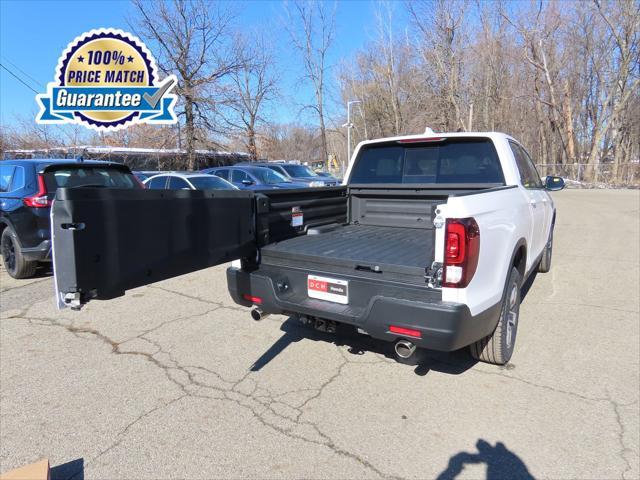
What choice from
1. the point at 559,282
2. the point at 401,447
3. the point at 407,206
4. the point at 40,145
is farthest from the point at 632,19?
the point at 40,145

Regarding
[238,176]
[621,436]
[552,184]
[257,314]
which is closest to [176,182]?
[238,176]

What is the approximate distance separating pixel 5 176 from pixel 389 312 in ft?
23.1

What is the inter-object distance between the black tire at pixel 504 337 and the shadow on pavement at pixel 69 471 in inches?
116

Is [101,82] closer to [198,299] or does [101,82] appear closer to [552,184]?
[198,299]

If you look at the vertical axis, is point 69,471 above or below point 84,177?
below

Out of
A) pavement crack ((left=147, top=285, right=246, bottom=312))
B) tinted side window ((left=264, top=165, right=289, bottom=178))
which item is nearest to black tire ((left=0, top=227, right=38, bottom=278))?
pavement crack ((left=147, top=285, right=246, bottom=312))

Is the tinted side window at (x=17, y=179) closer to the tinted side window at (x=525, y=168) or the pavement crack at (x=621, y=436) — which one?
the tinted side window at (x=525, y=168)

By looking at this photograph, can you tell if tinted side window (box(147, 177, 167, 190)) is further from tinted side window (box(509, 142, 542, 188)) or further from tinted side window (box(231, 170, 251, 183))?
tinted side window (box(509, 142, 542, 188))

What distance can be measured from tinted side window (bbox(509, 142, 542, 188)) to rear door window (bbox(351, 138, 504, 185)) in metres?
0.38

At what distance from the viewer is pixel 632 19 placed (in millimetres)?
29828

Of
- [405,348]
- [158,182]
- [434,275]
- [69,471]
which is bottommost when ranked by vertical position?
[69,471]

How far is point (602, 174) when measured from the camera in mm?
34000

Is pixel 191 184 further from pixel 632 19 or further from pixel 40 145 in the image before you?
pixel 632 19

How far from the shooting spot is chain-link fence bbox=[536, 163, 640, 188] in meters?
32.1
